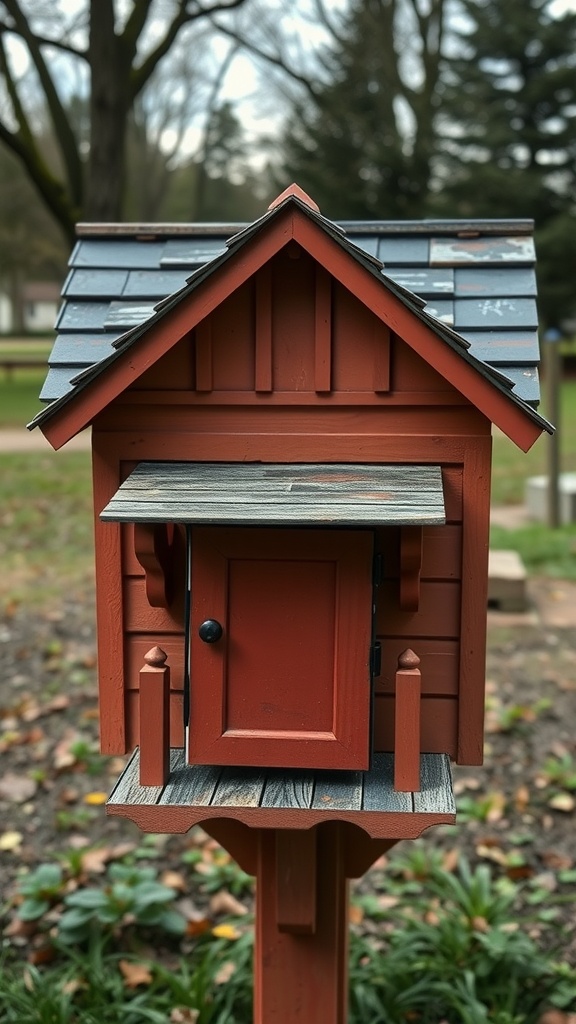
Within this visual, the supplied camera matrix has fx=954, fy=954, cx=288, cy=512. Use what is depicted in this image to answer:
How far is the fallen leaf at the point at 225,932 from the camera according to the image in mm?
3475

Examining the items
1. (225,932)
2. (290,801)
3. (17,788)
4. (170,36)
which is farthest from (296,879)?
(170,36)

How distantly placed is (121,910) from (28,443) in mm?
10003

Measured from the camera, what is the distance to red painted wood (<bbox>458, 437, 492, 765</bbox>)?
6.49ft

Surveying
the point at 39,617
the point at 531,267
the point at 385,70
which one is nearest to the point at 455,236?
the point at 531,267

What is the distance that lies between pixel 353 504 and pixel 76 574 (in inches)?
212

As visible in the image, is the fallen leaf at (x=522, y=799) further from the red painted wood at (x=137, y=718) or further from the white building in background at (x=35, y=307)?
the white building in background at (x=35, y=307)

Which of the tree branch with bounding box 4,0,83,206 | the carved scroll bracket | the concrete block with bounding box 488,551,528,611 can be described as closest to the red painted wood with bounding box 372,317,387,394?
the carved scroll bracket

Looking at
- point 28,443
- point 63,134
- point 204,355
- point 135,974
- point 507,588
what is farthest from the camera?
point 28,443

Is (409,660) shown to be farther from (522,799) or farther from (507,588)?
(507,588)

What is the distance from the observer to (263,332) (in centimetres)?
196

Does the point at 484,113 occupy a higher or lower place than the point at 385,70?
higher

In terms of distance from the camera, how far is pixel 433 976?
3.25 metres

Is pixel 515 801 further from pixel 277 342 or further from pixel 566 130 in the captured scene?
pixel 566 130

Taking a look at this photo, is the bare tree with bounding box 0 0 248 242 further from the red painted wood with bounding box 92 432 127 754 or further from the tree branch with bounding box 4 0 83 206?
the red painted wood with bounding box 92 432 127 754
